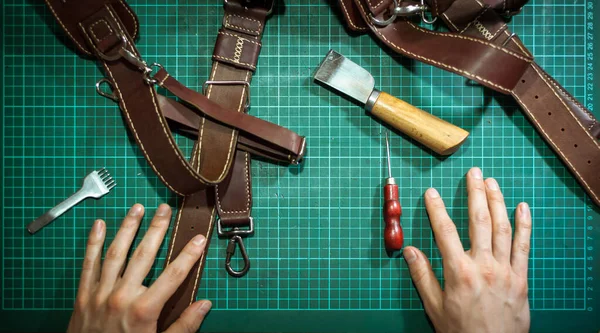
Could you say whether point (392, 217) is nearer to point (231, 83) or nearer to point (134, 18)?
point (231, 83)

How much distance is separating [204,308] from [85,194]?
0.79 metres

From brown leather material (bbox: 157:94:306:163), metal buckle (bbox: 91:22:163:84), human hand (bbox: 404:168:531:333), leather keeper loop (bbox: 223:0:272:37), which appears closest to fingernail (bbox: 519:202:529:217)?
human hand (bbox: 404:168:531:333)

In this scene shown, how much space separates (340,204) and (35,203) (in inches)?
58.4

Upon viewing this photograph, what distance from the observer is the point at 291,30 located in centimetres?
201

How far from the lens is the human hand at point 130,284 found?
1.78 meters

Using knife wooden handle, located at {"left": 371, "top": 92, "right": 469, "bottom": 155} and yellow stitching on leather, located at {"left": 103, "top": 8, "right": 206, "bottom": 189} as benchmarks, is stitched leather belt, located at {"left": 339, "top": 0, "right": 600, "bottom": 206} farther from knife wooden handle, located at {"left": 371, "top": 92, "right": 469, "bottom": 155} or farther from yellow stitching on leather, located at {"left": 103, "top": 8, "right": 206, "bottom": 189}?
yellow stitching on leather, located at {"left": 103, "top": 8, "right": 206, "bottom": 189}

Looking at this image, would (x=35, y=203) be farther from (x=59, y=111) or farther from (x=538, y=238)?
(x=538, y=238)

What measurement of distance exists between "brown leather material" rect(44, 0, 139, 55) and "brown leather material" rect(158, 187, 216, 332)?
2.43ft

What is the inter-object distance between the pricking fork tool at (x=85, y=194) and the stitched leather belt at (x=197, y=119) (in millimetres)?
291

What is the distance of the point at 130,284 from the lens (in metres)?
1.82

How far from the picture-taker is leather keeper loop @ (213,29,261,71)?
76.5 inches

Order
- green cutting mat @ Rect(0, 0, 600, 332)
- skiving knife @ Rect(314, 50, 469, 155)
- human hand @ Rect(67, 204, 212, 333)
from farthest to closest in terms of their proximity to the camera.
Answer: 1. green cutting mat @ Rect(0, 0, 600, 332)
2. skiving knife @ Rect(314, 50, 469, 155)
3. human hand @ Rect(67, 204, 212, 333)

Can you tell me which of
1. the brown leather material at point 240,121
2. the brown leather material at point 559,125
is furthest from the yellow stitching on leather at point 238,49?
the brown leather material at point 559,125

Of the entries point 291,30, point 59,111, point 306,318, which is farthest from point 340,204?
point 59,111
